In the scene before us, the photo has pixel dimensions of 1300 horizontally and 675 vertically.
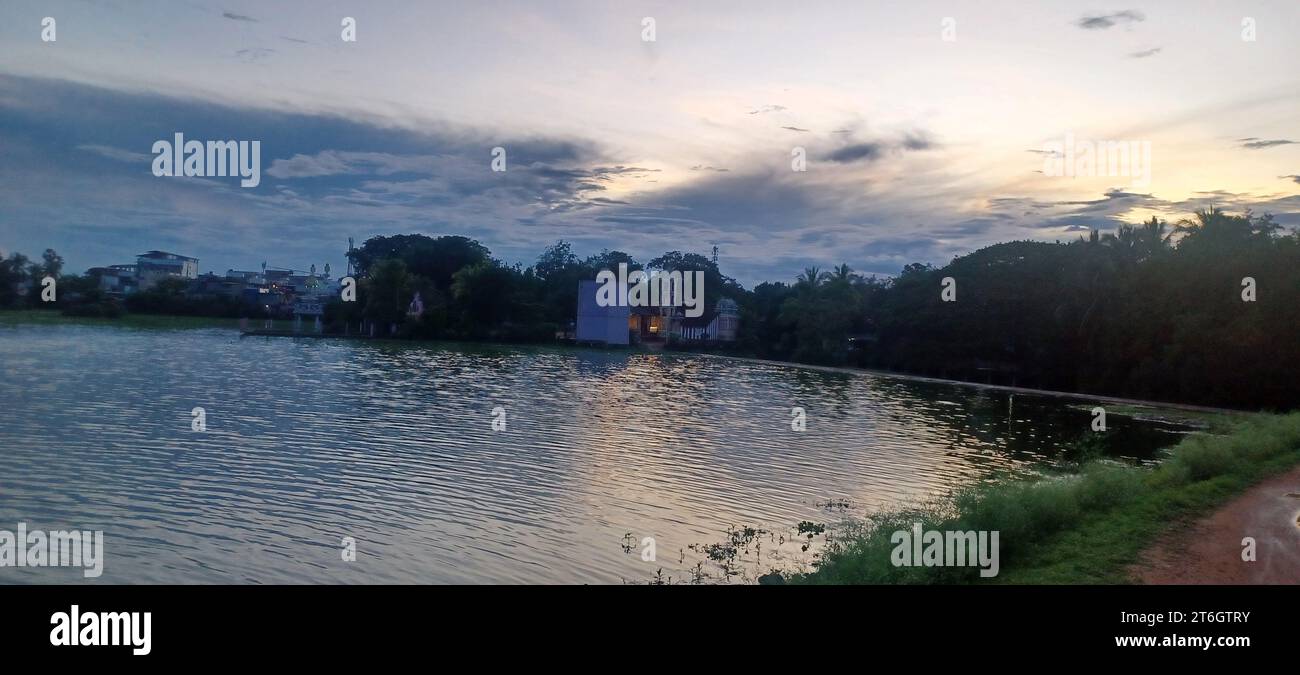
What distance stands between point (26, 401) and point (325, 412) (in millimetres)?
8101

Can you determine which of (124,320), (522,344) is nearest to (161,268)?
(124,320)

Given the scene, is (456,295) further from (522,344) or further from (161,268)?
(161,268)

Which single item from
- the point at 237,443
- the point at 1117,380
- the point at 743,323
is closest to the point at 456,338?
the point at 743,323

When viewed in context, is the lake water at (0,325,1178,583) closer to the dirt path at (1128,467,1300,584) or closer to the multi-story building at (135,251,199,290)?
the dirt path at (1128,467,1300,584)

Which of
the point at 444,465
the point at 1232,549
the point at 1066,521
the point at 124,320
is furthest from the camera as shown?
the point at 124,320

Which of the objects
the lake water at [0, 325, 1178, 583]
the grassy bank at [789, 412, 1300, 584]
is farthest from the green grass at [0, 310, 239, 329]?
the grassy bank at [789, 412, 1300, 584]

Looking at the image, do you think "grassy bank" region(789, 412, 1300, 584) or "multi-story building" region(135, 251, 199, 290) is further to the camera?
"multi-story building" region(135, 251, 199, 290)

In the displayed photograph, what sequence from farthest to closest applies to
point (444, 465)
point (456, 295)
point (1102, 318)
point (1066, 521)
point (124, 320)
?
point (456, 295) → point (124, 320) → point (1102, 318) → point (444, 465) → point (1066, 521)

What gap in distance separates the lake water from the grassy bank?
1.89 metres

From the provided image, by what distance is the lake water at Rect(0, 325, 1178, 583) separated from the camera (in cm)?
1283

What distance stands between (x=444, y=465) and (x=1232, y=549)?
47.6 feet

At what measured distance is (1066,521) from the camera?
44.9 feet
